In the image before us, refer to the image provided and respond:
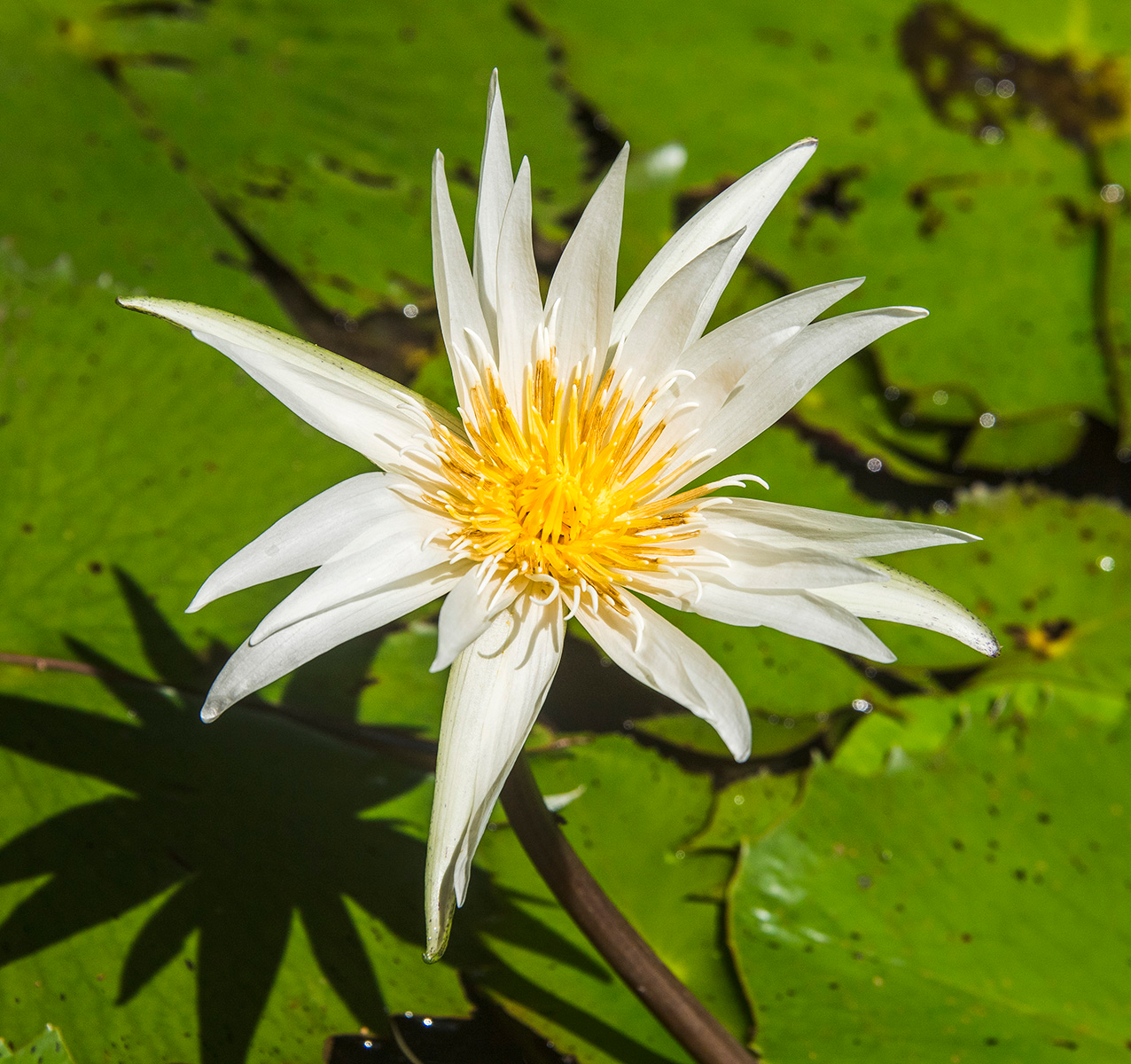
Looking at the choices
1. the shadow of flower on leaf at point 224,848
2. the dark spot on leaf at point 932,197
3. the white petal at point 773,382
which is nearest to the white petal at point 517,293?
the white petal at point 773,382

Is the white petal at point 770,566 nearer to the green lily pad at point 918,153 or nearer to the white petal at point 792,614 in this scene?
the white petal at point 792,614

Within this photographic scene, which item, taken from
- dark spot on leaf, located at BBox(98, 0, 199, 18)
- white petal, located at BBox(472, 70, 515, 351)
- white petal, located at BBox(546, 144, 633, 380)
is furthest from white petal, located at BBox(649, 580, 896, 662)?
dark spot on leaf, located at BBox(98, 0, 199, 18)

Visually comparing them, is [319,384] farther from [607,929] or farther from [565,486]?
[607,929]

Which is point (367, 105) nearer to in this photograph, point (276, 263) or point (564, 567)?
point (276, 263)

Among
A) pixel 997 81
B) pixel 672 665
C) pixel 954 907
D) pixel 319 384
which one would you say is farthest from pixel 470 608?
pixel 997 81

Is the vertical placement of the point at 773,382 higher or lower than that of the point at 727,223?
lower

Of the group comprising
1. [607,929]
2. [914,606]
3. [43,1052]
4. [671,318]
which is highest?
[671,318]
